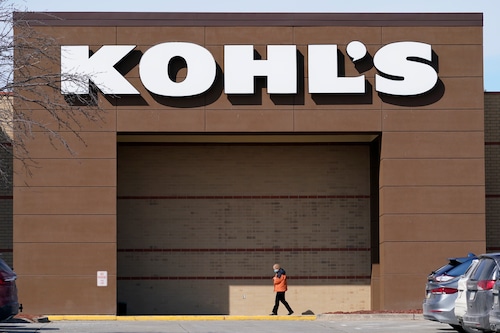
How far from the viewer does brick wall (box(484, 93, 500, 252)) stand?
115 feet

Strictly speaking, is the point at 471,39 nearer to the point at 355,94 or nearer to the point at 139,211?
the point at 355,94

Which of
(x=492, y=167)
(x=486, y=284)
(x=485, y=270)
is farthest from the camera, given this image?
(x=492, y=167)

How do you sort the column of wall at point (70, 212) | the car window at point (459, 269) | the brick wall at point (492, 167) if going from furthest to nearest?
the brick wall at point (492, 167), the column of wall at point (70, 212), the car window at point (459, 269)

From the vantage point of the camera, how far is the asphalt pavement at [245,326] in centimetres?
2420

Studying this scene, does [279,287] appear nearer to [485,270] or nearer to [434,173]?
[434,173]

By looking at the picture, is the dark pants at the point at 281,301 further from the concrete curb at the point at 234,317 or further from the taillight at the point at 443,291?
the taillight at the point at 443,291

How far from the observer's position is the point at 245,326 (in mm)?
26500

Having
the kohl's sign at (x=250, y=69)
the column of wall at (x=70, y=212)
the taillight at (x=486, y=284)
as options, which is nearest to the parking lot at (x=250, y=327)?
the column of wall at (x=70, y=212)

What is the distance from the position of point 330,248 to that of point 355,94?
5.49 meters

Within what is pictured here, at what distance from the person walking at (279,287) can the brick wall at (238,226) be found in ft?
5.16

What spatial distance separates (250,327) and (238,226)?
9232mm

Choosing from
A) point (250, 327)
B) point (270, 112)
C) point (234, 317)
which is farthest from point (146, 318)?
point (270, 112)

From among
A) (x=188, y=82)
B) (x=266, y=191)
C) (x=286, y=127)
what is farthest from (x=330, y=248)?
(x=188, y=82)

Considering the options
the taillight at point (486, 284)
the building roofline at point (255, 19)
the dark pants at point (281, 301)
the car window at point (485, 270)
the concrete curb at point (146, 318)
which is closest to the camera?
the taillight at point (486, 284)
